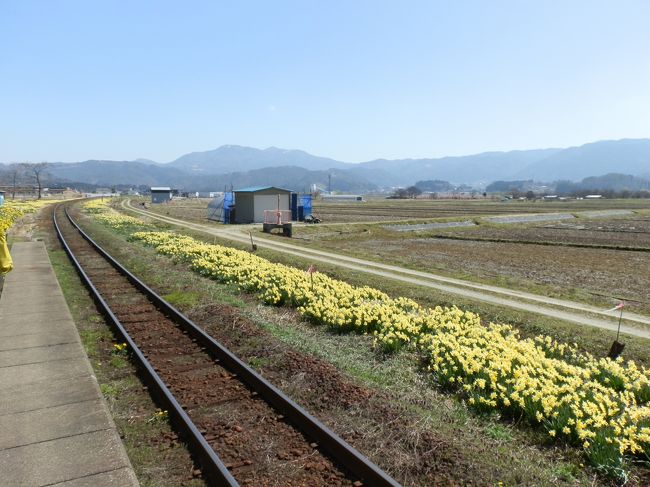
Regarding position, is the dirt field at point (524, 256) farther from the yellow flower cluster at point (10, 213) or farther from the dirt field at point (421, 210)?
the yellow flower cluster at point (10, 213)

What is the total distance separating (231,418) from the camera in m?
7.11

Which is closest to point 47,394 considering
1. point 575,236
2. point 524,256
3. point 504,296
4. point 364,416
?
point 364,416

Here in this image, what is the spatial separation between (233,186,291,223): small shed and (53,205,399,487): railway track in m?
32.6

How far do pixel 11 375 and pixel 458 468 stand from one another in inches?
293

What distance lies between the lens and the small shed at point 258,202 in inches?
1745

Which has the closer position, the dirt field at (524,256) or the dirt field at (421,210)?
the dirt field at (524,256)

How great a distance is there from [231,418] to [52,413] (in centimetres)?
254

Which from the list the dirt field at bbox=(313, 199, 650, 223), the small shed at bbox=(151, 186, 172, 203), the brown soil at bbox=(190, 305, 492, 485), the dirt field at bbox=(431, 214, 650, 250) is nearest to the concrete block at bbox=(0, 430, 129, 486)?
the brown soil at bbox=(190, 305, 492, 485)

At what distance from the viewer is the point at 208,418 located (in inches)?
281

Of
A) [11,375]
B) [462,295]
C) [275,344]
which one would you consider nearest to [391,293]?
[462,295]

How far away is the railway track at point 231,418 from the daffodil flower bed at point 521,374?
2610mm

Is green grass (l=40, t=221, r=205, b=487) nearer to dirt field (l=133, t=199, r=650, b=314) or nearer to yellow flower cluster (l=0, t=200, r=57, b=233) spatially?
yellow flower cluster (l=0, t=200, r=57, b=233)

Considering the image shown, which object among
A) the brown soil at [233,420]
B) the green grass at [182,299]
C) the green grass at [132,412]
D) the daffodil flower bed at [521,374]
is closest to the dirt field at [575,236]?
the daffodil flower bed at [521,374]

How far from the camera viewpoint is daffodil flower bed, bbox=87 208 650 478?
623 centimetres
